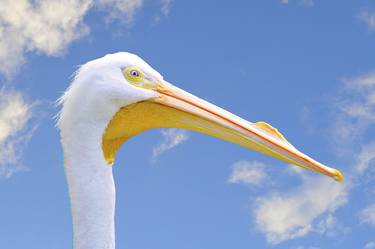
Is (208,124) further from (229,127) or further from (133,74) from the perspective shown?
(133,74)

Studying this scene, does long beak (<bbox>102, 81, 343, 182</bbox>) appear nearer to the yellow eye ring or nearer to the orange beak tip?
the orange beak tip

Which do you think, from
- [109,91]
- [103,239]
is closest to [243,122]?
[109,91]

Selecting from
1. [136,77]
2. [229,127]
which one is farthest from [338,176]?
[136,77]

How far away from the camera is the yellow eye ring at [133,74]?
21.5 feet

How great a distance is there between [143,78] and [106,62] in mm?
428

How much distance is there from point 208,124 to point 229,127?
21cm

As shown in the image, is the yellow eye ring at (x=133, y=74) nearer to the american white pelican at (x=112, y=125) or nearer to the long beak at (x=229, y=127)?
the american white pelican at (x=112, y=125)

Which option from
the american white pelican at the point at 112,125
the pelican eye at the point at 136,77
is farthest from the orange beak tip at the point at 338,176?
the pelican eye at the point at 136,77

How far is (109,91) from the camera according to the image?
6.29m

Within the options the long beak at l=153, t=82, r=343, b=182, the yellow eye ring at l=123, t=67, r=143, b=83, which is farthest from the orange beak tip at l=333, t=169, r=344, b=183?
the yellow eye ring at l=123, t=67, r=143, b=83

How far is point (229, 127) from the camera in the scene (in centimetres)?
678

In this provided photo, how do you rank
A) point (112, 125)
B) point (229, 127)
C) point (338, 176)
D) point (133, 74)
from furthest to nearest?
point (229, 127), point (133, 74), point (338, 176), point (112, 125)

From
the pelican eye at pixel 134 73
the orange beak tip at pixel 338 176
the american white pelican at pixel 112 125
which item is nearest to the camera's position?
the american white pelican at pixel 112 125

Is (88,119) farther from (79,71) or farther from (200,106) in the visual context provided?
(200,106)
